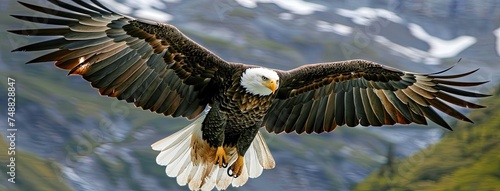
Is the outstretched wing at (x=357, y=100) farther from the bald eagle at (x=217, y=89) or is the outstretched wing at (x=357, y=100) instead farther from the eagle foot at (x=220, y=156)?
the eagle foot at (x=220, y=156)

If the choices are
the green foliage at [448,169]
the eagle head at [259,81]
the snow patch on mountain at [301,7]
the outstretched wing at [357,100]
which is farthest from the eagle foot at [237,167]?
the snow patch on mountain at [301,7]

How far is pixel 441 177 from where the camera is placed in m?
8.16

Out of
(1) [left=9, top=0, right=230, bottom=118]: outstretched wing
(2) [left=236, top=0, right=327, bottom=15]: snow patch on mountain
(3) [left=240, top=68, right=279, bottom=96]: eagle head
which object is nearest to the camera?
(1) [left=9, top=0, right=230, bottom=118]: outstretched wing

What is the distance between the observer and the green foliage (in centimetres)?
812

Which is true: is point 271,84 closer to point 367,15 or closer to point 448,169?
point 448,169

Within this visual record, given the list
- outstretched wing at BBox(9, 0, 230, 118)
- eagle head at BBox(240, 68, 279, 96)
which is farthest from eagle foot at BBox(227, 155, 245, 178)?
eagle head at BBox(240, 68, 279, 96)

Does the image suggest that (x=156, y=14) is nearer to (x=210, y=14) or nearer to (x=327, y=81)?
(x=210, y=14)

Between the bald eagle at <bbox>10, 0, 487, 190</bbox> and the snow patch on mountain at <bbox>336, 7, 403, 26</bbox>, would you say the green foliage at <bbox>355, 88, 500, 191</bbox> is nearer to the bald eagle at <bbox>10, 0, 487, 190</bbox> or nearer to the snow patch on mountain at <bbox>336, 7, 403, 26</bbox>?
the snow patch on mountain at <bbox>336, 7, 403, 26</bbox>

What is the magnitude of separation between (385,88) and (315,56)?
11.6 feet

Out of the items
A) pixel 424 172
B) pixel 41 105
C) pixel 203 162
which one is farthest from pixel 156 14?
pixel 203 162

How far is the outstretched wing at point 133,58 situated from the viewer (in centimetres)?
403

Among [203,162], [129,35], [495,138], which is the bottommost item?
[203,162]

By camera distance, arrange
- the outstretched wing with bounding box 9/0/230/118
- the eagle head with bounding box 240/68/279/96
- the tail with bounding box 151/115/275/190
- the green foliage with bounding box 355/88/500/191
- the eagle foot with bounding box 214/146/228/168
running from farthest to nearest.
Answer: the green foliage with bounding box 355/88/500/191, the tail with bounding box 151/115/275/190, the eagle foot with bounding box 214/146/228/168, the eagle head with bounding box 240/68/279/96, the outstretched wing with bounding box 9/0/230/118

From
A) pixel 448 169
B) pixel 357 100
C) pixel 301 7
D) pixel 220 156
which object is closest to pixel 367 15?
pixel 301 7
